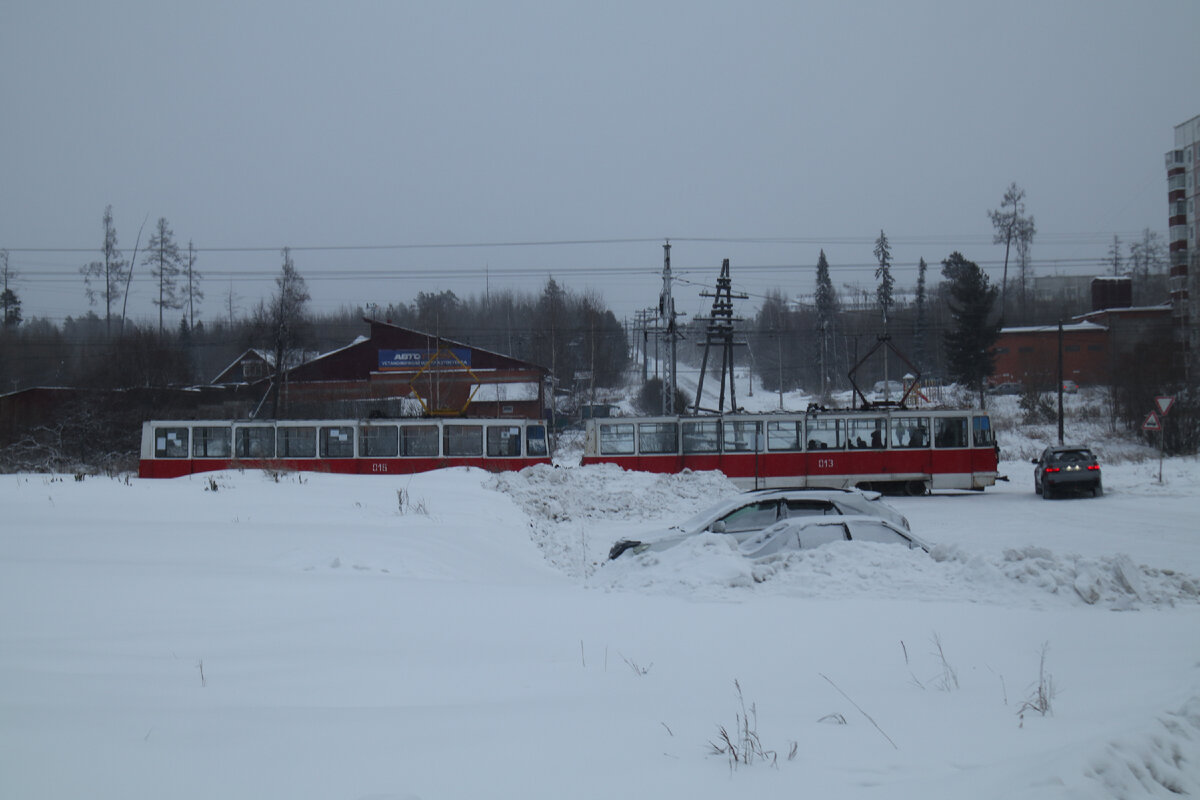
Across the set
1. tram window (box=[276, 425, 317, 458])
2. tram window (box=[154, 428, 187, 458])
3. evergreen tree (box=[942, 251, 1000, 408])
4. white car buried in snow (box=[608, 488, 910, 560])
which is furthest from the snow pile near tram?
evergreen tree (box=[942, 251, 1000, 408])

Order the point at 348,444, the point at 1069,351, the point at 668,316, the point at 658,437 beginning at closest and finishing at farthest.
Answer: the point at 658,437
the point at 348,444
the point at 668,316
the point at 1069,351

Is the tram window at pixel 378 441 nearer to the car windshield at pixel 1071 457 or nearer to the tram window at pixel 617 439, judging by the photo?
the tram window at pixel 617 439

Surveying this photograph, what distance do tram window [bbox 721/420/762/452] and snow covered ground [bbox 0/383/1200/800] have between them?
18610mm

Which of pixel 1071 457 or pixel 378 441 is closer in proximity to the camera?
pixel 1071 457

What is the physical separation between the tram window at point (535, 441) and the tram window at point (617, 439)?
7.63 feet

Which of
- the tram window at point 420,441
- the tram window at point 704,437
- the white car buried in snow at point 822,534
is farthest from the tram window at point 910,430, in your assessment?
the white car buried in snow at point 822,534

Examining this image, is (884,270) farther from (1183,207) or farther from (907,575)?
(907,575)

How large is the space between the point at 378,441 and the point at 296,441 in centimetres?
314

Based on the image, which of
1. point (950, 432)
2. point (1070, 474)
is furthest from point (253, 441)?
point (1070, 474)

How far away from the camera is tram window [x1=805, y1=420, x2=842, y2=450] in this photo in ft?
99.6

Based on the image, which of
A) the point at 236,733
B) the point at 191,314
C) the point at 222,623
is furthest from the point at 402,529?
the point at 191,314

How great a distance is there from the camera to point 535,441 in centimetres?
3181

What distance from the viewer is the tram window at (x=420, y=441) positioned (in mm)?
31547

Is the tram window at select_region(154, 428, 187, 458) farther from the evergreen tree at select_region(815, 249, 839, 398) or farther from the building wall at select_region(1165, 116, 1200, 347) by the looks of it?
the evergreen tree at select_region(815, 249, 839, 398)
